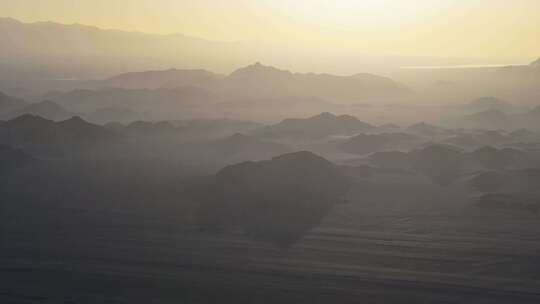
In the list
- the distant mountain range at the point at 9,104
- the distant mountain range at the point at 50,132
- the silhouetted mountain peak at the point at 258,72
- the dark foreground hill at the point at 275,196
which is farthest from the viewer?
the silhouetted mountain peak at the point at 258,72

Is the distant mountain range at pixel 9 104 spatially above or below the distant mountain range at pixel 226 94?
below

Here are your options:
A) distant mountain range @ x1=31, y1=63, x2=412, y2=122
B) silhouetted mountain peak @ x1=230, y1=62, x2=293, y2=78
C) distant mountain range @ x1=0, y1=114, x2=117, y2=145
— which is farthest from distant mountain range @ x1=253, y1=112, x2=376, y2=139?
silhouetted mountain peak @ x1=230, y1=62, x2=293, y2=78

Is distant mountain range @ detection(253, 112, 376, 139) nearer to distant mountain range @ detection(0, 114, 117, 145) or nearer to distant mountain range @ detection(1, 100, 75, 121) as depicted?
distant mountain range @ detection(0, 114, 117, 145)

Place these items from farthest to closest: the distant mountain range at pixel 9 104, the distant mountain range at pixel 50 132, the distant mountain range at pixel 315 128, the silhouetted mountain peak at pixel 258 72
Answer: the silhouetted mountain peak at pixel 258 72 → the distant mountain range at pixel 9 104 → the distant mountain range at pixel 315 128 → the distant mountain range at pixel 50 132

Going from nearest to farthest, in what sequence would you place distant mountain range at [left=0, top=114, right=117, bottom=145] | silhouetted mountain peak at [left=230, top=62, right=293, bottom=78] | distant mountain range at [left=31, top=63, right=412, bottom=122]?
distant mountain range at [left=0, top=114, right=117, bottom=145], distant mountain range at [left=31, top=63, right=412, bottom=122], silhouetted mountain peak at [left=230, top=62, right=293, bottom=78]

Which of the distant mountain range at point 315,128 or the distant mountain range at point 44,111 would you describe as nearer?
the distant mountain range at point 315,128

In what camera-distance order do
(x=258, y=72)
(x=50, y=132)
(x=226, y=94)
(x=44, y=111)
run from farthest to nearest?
1. (x=258, y=72)
2. (x=226, y=94)
3. (x=44, y=111)
4. (x=50, y=132)

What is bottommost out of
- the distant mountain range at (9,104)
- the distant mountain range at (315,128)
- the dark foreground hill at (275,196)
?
the dark foreground hill at (275,196)

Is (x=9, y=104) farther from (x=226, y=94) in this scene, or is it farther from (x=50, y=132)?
(x=226, y=94)

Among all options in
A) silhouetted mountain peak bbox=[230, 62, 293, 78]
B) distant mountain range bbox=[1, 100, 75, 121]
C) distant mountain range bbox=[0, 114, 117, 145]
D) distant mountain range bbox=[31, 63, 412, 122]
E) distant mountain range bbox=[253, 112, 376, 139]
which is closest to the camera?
distant mountain range bbox=[0, 114, 117, 145]

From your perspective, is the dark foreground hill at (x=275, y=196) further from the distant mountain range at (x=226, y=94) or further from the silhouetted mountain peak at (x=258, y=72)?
the silhouetted mountain peak at (x=258, y=72)

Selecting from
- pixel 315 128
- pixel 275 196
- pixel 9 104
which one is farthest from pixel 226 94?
pixel 275 196

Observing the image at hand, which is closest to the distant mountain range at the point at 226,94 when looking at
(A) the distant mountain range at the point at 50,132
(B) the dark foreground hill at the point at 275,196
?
(A) the distant mountain range at the point at 50,132
